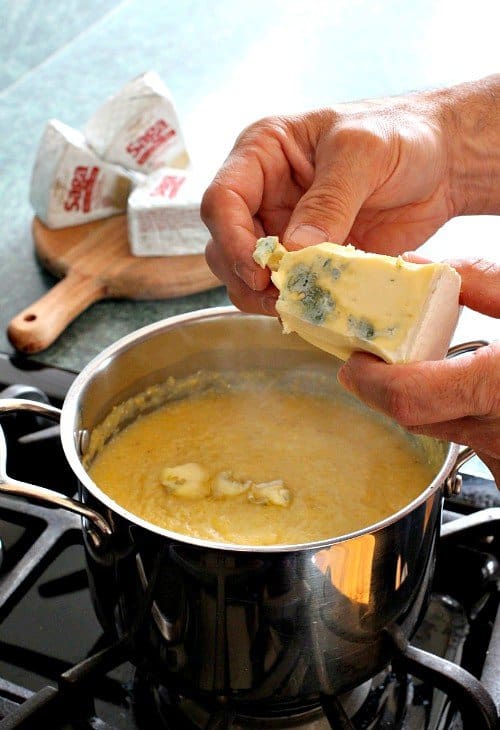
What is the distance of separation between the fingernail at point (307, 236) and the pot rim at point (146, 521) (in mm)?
157

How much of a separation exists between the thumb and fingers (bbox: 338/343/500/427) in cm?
14

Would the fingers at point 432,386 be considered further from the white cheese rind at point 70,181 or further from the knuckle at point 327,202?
the white cheese rind at point 70,181

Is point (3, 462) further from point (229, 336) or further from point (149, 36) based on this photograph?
point (149, 36)

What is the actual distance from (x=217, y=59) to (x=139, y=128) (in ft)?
1.93

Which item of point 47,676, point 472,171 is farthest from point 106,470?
point 472,171

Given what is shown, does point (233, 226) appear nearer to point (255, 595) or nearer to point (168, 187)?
point (255, 595)

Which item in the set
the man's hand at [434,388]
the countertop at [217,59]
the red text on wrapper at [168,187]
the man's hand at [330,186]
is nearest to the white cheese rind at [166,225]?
the red text on wrapper at [168,187]

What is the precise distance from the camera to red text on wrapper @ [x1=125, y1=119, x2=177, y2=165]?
140cm

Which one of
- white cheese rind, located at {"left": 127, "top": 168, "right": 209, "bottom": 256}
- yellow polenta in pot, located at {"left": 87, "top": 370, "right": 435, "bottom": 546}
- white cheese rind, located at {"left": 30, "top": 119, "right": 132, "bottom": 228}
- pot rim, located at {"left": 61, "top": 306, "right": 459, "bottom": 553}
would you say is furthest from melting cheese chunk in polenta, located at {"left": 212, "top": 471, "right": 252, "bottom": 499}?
white cheese rind, located at {"left": 30, "top": 119, "right": 132, "bottom": 228}

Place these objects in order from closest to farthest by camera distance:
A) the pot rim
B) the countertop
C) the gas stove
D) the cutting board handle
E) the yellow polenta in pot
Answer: the pot rim → the gas stove → the yellow polenta in pot → the cutting board handle → the countertop

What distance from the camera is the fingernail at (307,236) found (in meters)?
0.77

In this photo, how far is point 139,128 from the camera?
1.40 m

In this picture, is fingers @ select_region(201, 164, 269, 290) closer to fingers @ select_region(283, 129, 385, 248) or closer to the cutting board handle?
fingers @ select_region(283, 129, 385, 248)

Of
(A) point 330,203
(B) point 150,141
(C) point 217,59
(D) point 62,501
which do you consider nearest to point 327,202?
(A) point 330,203
